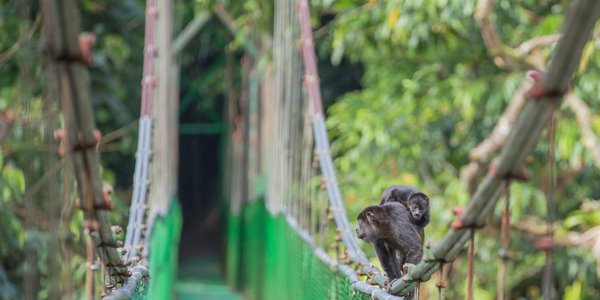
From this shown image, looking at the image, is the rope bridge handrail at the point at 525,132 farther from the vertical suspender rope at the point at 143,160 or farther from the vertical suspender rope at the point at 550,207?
the vertical suspender rope at the point at 143,160

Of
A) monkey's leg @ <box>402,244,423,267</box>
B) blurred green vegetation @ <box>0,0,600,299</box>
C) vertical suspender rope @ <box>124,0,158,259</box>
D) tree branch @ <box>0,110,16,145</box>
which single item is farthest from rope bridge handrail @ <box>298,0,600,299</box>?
blurred green vegetation @ <box>0,0,600,299</box>

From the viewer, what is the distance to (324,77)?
10.0 m

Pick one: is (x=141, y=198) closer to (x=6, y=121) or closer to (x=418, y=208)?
(x=6, y=121)

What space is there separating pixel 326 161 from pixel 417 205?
5.05 ft

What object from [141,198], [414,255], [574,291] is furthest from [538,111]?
[574,291]

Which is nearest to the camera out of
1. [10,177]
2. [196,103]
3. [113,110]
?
[10,177]

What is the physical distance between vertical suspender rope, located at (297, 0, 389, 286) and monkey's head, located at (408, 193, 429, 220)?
177 millimetres

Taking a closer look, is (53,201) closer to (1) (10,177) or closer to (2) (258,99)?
(1) (10,177)

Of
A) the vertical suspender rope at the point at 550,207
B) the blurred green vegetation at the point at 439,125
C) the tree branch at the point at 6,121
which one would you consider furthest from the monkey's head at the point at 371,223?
the blurred green vegetation at the point at 439,125

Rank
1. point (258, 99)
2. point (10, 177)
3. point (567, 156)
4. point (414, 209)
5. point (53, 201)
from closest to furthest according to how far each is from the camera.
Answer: point (53, 201), point (414, 209), point (10, 177), point (567, 156), point (258, 99)

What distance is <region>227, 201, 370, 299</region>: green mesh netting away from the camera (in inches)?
160

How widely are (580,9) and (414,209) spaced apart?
1946mm

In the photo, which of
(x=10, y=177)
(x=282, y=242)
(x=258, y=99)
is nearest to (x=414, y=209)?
(x=10, y=177)

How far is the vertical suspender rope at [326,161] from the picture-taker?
12.2 feet
